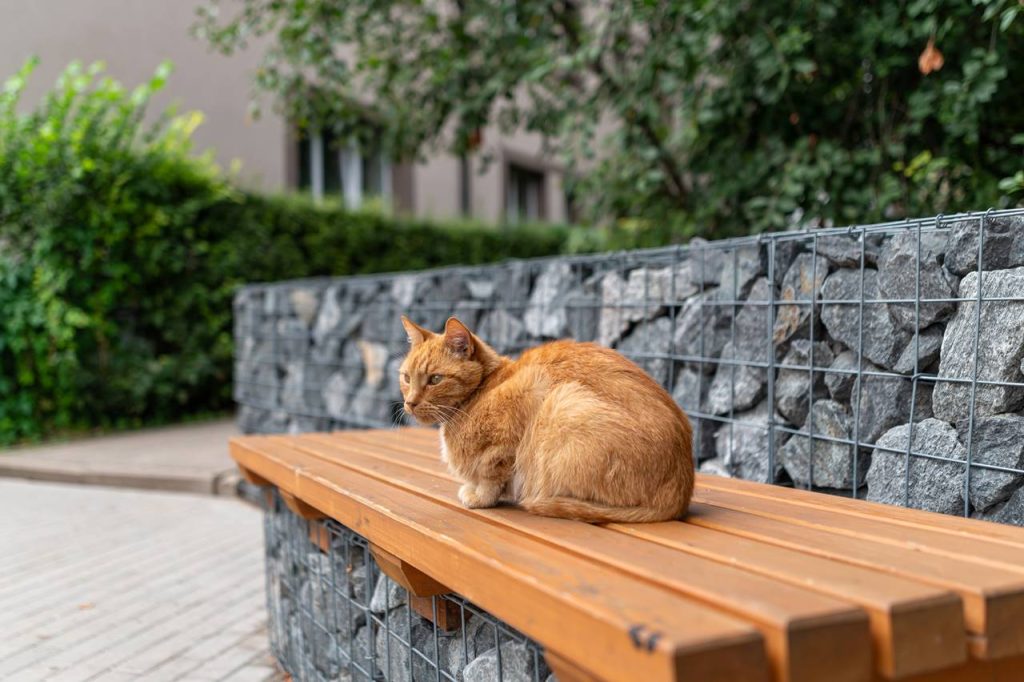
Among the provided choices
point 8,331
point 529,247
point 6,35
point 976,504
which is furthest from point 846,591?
point 529,247

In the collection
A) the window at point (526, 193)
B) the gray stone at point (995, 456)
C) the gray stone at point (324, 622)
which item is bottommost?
the gray stone at point (324, 622)

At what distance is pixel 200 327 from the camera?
8984mm

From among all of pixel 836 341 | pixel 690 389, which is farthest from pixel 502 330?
pixel 836 341

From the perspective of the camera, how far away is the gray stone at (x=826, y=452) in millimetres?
2539

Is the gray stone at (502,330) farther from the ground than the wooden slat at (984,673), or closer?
farther from the ground

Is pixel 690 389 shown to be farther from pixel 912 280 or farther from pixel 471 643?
pixel 471 643

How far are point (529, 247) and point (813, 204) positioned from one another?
9.11 m

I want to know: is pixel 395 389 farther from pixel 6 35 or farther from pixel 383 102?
pixel 6 35

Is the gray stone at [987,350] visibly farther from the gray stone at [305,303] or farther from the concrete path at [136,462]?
the concrete path at [136,462]

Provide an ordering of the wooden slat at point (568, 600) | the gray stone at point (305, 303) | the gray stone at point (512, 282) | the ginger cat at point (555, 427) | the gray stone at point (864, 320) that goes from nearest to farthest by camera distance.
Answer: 1. the wooden slat at point (568, 600)
2. the ginger cat at point (555, 427)
3. the gray stone at point (864, 320)
4. the gray stone at point (512, 282)
5. the gray stone at point (305, 303)

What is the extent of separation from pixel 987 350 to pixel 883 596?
1.16 meters

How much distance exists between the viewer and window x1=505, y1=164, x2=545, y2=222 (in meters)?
16.5

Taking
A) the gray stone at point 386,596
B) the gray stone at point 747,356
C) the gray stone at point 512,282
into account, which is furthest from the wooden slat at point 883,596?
the gray stone at point 512,282

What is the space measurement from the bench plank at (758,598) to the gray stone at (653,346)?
1426 millimetres
